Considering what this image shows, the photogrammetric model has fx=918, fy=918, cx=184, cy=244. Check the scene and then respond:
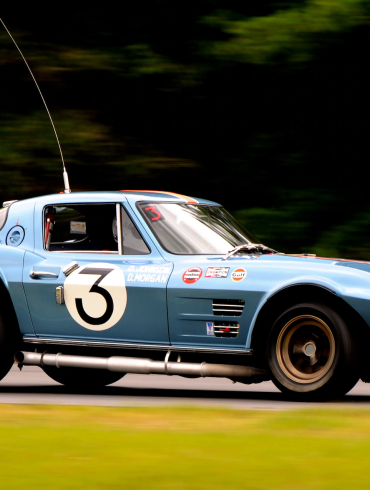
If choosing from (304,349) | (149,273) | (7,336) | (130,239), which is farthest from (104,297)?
(304,349)

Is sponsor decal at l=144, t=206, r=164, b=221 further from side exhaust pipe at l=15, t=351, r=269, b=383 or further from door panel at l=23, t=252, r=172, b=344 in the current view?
side exhaust pipe at l=15, t=351, r=269, b=383

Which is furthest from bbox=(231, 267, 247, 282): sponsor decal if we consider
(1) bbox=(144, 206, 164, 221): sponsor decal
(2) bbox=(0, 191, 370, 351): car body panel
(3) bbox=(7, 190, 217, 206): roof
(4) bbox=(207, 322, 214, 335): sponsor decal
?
(3) bbox=(7, 190, 217, 206): roof

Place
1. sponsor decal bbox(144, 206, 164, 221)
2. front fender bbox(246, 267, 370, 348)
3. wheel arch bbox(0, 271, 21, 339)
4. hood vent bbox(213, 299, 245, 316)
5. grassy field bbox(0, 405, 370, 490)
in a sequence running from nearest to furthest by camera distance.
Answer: grassy field bbox(0, 405, 370, 490), front fender bbox(246, 267, 370, 348), hood vent bbox(213, 299, 245, 316), sponsor decal bbox(144, 206, 164, 221), wheel arch bbox(0, 271, 21, 339)

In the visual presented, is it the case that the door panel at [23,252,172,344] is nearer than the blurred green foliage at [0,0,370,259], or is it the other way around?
the door panel at [23,252,172,344]

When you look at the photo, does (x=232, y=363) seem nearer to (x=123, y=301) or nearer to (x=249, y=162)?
(x=123, y=301)

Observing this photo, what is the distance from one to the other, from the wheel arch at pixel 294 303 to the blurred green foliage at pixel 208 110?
20.4ft

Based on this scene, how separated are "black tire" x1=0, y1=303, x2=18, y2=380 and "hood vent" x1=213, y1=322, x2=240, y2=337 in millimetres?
1890

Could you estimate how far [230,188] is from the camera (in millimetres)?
14836

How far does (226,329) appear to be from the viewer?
7332 mm

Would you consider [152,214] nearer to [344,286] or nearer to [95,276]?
[95,276]

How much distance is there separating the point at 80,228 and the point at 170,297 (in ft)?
4.17

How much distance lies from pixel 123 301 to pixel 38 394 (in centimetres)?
137

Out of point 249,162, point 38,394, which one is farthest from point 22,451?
point 249,162

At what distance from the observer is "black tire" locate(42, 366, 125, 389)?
8859mm
